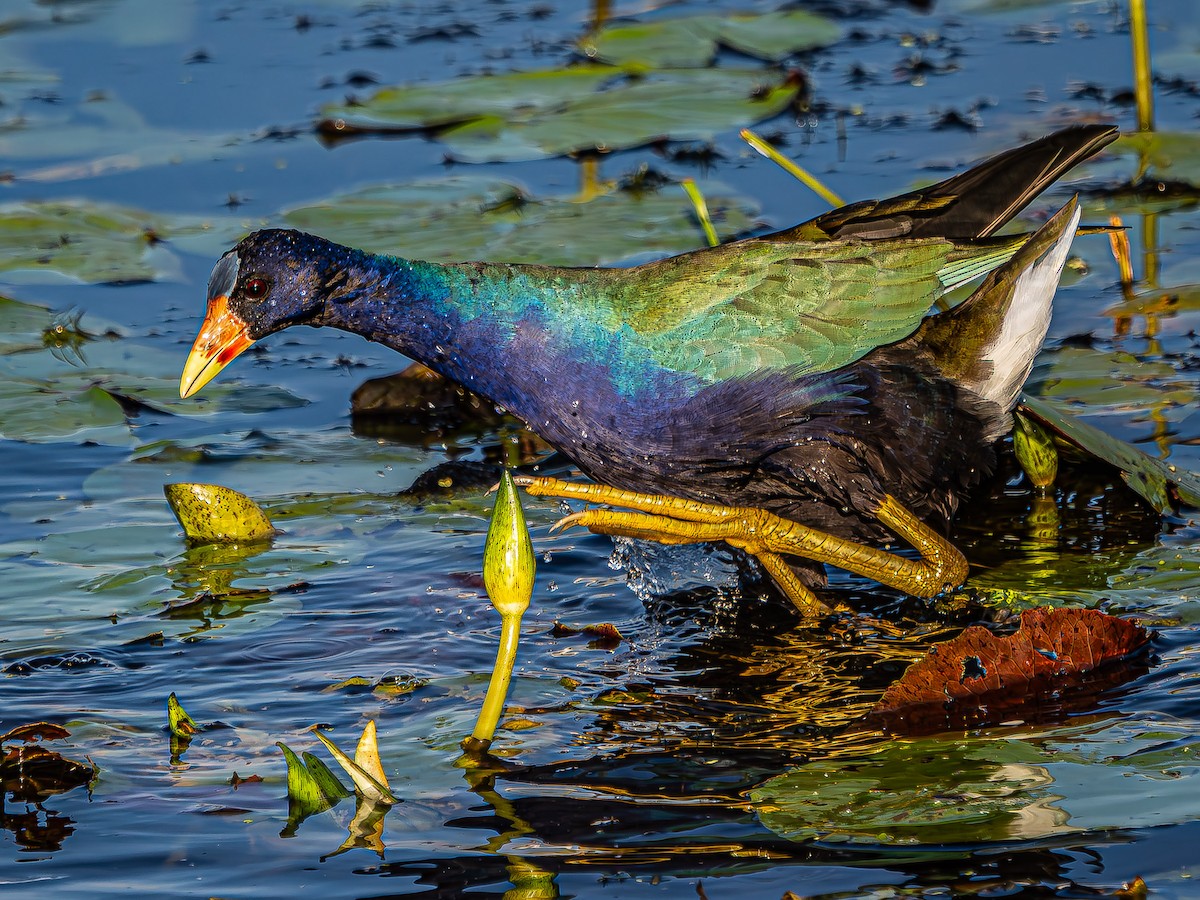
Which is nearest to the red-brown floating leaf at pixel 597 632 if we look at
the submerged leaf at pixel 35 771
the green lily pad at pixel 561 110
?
the submerged leaf at pixel 35 771

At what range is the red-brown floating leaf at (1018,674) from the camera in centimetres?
304

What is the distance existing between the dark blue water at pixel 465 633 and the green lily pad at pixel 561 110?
17 cm

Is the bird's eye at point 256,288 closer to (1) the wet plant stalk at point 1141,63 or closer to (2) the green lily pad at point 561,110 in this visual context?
(2) the green lily pad at point 561,110

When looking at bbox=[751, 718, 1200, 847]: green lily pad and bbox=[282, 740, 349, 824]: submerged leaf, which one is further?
bbox=[282, 740, 349, 824]: submerged leaf

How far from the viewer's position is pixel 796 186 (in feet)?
20.6

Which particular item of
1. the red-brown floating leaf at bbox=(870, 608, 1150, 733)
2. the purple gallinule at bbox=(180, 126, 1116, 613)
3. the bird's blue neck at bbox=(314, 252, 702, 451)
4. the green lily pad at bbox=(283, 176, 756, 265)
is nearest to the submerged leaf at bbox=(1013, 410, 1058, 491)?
the purple gallinule at bbox=(180, 126, 1116, 613)

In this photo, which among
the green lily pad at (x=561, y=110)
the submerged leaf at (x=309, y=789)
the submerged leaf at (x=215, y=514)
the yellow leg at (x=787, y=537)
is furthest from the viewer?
the green lily pad at (x=561, y=110)

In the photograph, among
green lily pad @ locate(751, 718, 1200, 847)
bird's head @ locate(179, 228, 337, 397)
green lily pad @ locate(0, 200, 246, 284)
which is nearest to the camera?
green lily pad @ locate(751, 718, 1200, 847)

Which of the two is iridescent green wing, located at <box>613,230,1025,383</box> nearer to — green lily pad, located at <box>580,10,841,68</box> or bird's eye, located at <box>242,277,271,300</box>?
bird's eye, located at <box>242,277,271,300</box>

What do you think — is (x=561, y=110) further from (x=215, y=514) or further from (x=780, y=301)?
(x=780, y=301)

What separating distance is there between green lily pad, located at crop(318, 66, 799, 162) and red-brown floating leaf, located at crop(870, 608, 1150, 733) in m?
3.49

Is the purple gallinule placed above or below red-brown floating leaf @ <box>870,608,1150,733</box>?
above

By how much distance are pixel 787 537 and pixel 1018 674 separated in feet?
2.18

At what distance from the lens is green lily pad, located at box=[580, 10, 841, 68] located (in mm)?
7043
